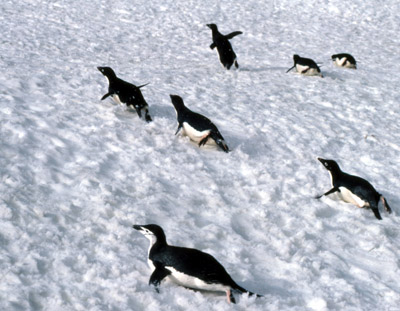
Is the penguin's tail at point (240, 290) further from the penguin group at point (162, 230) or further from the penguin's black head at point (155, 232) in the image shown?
the penguin's black head at point (155, 232)

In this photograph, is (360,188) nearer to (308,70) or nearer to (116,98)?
(116,98)

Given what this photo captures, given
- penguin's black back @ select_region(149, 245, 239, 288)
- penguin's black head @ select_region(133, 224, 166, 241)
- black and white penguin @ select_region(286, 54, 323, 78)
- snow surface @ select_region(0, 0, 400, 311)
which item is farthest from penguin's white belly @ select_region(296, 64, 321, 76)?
penguin's black back @ select_region(149, 245, 239, 288)

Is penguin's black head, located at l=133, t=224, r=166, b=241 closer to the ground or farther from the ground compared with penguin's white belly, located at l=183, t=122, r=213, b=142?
farther from the ground

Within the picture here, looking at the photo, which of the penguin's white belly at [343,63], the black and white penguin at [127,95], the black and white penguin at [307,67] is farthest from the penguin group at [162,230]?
the penguin's white belly at [343,63]

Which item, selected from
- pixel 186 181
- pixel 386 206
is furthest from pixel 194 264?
pixel 386 206

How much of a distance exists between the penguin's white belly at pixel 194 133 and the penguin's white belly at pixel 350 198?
1751 millimetres

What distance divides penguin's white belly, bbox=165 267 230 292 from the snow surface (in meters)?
0.06

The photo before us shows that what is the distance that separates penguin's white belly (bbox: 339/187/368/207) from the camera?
5173 millimetres

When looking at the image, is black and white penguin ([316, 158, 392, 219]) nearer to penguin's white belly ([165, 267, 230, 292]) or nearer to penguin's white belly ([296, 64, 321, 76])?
penguin's white belly ([165, 267, 230, 292])

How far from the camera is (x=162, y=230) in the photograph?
356cm

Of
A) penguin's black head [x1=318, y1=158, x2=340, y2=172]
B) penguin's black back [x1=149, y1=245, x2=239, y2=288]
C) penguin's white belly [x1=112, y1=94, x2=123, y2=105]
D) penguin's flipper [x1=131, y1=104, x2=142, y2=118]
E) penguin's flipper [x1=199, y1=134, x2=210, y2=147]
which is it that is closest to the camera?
penguin's black back [x1=149, y1=245, x2=239, y2=288]

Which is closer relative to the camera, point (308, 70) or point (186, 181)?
point (186, 181)

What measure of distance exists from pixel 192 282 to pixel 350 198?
2609 mm

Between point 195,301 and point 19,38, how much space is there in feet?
29.2
